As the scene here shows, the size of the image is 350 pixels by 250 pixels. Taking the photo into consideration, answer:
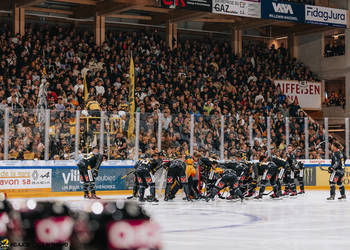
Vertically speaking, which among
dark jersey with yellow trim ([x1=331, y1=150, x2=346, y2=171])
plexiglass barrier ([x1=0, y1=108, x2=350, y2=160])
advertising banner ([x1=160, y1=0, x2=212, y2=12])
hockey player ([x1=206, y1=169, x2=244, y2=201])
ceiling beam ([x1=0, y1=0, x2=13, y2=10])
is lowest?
hockey player ([x1=206, y1=169, x2=244, y2=201])

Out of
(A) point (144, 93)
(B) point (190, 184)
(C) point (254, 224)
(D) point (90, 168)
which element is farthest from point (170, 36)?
(C) point (254, 224)

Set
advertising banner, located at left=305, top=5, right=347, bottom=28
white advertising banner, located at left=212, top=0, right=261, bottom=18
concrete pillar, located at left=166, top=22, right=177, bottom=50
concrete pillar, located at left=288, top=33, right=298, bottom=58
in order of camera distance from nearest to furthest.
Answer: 1. white advertising banner, located at left=212, top=0, right=261, bottom=18
2. advertising banner, located at left=305, top=5, right=347, bottom=28
3. concrete pillar, located at left=166, top=22, right=177, bottom=50
4. concrete pillar, located at left=288, top=33, right=298, bottom=58

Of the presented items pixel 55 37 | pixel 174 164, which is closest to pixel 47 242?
pixel 174 164

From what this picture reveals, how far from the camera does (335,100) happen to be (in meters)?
32.3

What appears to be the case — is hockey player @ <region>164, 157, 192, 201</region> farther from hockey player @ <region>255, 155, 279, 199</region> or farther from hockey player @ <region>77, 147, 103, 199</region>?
hockey player @ <region>255, 155, 279, 199</region>

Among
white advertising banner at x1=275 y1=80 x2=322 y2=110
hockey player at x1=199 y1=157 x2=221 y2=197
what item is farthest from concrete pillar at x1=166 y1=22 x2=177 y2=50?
hockey player at x1=199 y1=157 x2=221 y2=197

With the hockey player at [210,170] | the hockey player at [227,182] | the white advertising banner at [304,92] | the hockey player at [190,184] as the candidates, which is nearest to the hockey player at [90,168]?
the hockey player at [190,184]

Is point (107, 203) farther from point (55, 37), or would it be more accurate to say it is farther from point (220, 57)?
point (220, 57)

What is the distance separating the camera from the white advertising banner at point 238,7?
81.7 feet

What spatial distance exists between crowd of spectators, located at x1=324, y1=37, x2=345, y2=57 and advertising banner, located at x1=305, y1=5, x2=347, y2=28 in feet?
9.33

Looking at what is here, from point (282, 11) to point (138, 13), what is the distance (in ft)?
24.1

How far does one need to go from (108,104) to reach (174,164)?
507 centimetres

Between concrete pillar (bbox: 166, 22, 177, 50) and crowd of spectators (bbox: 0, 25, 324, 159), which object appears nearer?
crowd of spectators (bbox: 0, 25, 324, 159)

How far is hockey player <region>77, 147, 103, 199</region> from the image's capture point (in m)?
16.6
